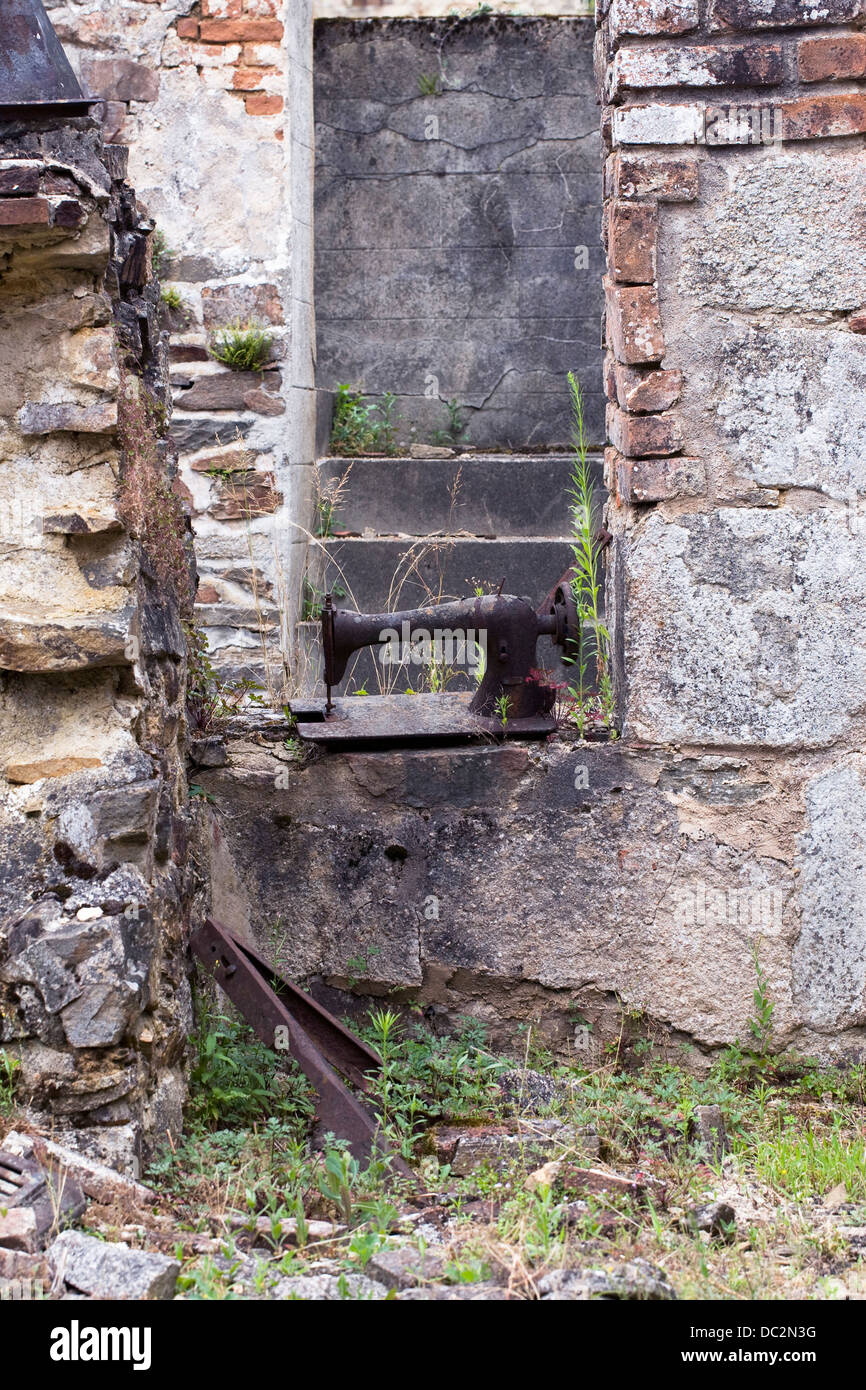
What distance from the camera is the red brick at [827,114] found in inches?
113

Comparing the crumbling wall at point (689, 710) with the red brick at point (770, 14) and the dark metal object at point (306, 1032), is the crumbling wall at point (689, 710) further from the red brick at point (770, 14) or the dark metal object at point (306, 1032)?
the dark metal object at point (306, 1032)

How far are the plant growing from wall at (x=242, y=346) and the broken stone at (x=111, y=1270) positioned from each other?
3900 millimetres

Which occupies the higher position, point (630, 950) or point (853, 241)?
point (853, 241)

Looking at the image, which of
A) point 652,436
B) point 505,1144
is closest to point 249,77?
point 652,436

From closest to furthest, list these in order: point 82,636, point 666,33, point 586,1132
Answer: point 82,636, point 586,1132, point 666,33

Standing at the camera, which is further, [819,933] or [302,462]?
[302,462]

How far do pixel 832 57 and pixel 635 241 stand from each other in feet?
1.95

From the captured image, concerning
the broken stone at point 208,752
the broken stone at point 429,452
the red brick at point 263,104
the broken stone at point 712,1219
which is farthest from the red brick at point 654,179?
the broken stone at point 429,452

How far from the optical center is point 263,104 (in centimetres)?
504

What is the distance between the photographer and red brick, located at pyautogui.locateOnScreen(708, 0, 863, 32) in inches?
112
